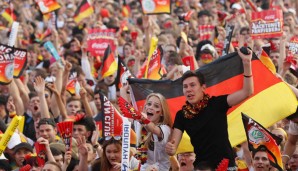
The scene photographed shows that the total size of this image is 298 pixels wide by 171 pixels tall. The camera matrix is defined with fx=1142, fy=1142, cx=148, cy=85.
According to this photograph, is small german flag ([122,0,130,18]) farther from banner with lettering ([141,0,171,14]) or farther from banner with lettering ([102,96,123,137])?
A: banner with lettering ([102,96,123,137])

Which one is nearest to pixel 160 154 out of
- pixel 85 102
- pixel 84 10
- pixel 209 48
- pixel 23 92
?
pixel 85 102

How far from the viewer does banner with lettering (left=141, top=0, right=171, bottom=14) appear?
18719mm

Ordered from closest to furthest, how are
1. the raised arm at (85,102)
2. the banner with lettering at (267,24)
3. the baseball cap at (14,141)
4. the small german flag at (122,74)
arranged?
the baseball cap at (14,141) < the small german flag at (122,74) < the raised arm at (85,102) < the banner with lettering at (267,24)

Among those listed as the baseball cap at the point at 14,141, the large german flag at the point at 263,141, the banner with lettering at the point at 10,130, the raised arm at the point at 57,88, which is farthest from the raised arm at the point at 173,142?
the raised arm at the point at 57,88

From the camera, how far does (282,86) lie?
1119 cm

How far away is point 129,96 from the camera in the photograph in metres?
12.6

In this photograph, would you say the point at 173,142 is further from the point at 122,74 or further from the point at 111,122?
the point at 122,74

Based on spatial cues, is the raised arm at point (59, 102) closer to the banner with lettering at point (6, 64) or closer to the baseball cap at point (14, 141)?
the banner with lettering at point (6, 64)

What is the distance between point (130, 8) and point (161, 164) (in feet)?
48.1

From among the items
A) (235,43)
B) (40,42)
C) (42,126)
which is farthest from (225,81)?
(40,42)

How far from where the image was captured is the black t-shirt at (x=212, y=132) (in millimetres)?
9961

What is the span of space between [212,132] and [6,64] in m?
5.69

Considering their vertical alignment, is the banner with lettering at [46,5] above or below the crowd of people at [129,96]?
above

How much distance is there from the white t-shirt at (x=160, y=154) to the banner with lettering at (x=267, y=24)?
5.86 meters
